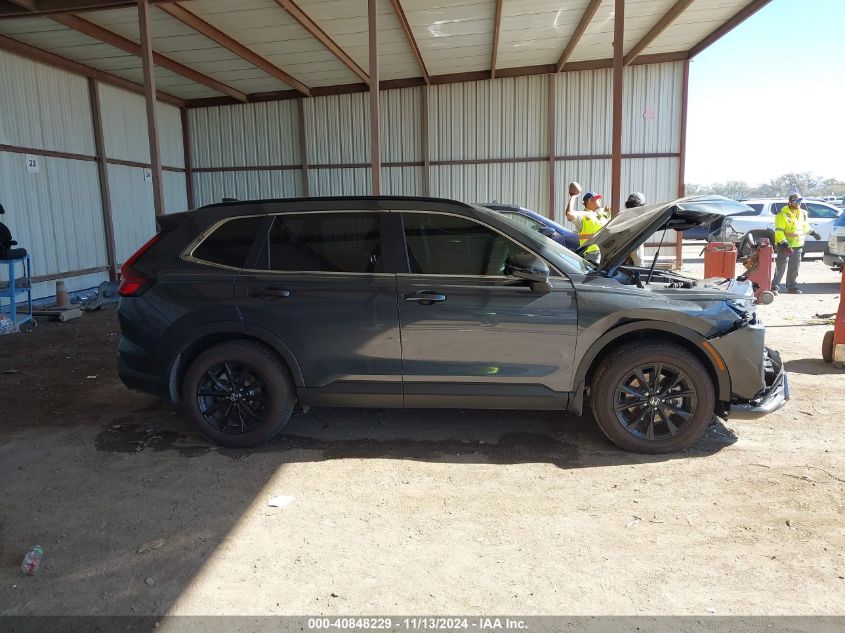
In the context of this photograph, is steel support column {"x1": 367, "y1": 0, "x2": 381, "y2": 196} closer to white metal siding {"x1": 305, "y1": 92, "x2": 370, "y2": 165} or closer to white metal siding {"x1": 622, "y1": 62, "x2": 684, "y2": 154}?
white metal siding {"x1": 305, "y1": 92, "x2": 370, "y2": 165}

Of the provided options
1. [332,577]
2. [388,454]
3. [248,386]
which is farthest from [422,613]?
[248,386]

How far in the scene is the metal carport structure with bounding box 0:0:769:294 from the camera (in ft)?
35.1

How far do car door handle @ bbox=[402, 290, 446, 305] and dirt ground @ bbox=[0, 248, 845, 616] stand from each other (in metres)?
1.10

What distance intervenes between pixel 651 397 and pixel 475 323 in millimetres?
1299

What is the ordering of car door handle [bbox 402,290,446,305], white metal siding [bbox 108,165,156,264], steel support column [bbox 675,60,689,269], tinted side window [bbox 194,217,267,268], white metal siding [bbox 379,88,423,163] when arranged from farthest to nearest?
white metal siding [bbox 379,88,423,163]
steel support column [bbox 675,60,689,269]
white metal siding [bbox 108,165,156,264]
tinted side window [bbox 194,217,267,268]
car door handle [bbox 402,290,446,305]

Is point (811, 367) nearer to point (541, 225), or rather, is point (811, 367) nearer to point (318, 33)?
point (541, 225)

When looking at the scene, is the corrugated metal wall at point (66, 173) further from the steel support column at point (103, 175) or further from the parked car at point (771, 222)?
the parked car at point (771, 222)

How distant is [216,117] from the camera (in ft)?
56.4

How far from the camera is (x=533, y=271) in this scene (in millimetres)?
4004

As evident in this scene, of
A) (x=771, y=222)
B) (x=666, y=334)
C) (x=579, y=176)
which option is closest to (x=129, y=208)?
(x=579, y=176)

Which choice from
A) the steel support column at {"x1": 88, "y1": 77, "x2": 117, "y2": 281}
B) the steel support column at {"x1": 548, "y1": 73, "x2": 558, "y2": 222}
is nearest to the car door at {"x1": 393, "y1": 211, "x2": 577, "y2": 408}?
the steel support column at {"x1": 88, "y1": 77, "x2": 117, "y2": 281}

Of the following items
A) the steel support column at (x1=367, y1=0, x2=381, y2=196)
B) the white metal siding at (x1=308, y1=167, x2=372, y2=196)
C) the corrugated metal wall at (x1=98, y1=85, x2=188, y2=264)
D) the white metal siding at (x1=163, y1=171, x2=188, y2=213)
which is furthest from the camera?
the white metal siding at (x1=308, y1=167, x2=372, y2=196)

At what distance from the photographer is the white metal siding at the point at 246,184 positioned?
56.8 feet

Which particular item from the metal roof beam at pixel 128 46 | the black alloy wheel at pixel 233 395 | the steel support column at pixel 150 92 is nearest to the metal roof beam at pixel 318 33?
the steel support column at pixel 150 92
